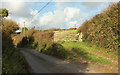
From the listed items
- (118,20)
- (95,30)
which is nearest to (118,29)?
(118,20)

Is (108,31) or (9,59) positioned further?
(108,31)

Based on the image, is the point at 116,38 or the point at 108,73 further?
the point at 116,38

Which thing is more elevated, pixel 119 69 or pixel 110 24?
pixel 110 24

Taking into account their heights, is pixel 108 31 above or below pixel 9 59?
above

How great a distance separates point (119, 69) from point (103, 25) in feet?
17.3

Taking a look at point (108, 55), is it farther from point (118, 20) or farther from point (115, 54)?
point (118, 20)

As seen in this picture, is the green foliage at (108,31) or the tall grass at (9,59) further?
the green foliage at (108,31)

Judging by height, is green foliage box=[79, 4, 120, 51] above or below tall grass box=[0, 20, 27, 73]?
above

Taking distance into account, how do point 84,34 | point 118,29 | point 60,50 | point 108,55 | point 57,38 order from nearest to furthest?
point 118,29 < point 108,55 < point 60,50 < point 84,34 < point 57,38

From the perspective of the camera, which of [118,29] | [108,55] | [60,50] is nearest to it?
[118,29]

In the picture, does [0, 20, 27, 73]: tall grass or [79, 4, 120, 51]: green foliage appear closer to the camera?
[0, 20, 27, 73]: tall grass

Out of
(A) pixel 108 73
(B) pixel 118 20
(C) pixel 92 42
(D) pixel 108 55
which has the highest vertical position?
(B) pixel 118 20

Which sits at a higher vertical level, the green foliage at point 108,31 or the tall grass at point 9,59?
the green foliage at point 108,31

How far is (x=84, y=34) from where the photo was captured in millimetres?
14102
